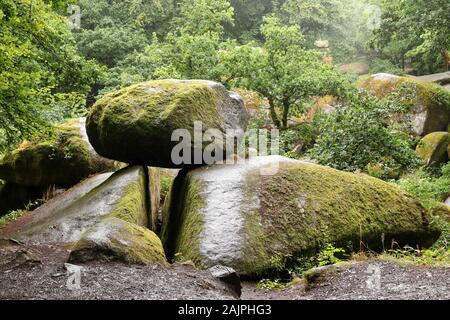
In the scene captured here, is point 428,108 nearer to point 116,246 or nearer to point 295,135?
point 295,135

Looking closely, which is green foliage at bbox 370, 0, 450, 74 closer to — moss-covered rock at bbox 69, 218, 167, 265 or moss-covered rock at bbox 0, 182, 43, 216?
moss-covered rock at bbox 69, 218, 167, 265

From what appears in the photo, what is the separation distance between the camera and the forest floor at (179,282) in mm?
4812

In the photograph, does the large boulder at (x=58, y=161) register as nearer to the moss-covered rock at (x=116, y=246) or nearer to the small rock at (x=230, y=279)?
the moss-covered rock at (x=116, y=246)

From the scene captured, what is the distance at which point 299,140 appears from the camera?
58.3 ft

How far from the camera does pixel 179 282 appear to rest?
5625 millimetres

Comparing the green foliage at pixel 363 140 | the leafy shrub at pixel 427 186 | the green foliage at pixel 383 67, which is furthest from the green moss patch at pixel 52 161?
the green foliage at pixel 383 67

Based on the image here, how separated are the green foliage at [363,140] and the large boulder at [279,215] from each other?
3.00 meters

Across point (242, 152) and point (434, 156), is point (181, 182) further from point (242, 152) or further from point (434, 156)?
point (434, 156)

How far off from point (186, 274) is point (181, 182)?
12.8 feet

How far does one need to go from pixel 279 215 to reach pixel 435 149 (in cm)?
1267

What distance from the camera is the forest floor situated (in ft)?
15.8

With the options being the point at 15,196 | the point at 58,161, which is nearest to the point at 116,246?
the point at 58,161

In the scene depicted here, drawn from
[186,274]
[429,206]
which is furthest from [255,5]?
[186,274]

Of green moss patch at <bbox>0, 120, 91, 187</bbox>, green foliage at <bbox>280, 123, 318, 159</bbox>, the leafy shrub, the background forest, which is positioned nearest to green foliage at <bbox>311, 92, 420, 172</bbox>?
the leafy shrub
